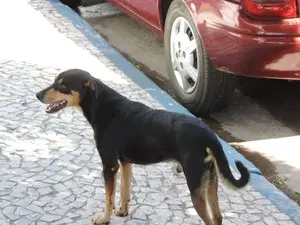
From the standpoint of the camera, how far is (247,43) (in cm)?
478

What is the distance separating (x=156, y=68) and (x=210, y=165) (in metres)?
3.45

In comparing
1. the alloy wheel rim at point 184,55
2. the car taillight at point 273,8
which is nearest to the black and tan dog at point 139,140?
the car taillight at point 273,8

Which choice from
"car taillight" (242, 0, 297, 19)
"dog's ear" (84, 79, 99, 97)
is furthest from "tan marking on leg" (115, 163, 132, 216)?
"car taillight" (242, 0, 297, 19)

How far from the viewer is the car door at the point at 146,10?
621 cm

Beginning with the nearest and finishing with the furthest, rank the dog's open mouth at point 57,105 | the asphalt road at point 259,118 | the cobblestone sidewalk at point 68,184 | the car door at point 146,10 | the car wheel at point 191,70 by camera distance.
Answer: the dog's open mouth at point 57,105 → the cobblestone sidewalk at point 68,184 → the asphalt road at point 259,118 → the car wheel at point 191,70 → the car door at point 146,10

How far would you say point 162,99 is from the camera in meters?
5.77

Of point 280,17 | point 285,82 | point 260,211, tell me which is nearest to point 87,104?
point 260,211

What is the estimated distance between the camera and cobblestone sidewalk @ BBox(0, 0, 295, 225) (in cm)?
407

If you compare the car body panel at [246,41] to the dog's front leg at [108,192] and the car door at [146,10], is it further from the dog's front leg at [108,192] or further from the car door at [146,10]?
the dog's front leg at [108,192]

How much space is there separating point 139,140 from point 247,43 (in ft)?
4.83

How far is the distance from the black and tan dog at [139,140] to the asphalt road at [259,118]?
1218 mm

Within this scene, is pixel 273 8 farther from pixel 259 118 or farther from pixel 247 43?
pixel 259 118

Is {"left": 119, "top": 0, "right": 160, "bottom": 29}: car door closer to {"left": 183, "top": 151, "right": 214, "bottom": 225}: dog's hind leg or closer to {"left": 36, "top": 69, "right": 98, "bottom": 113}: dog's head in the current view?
{"left": 36, "top": 69, "right": 98, "bottom": 113}: dog's head

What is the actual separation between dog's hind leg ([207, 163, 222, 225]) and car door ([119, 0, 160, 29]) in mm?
2834
